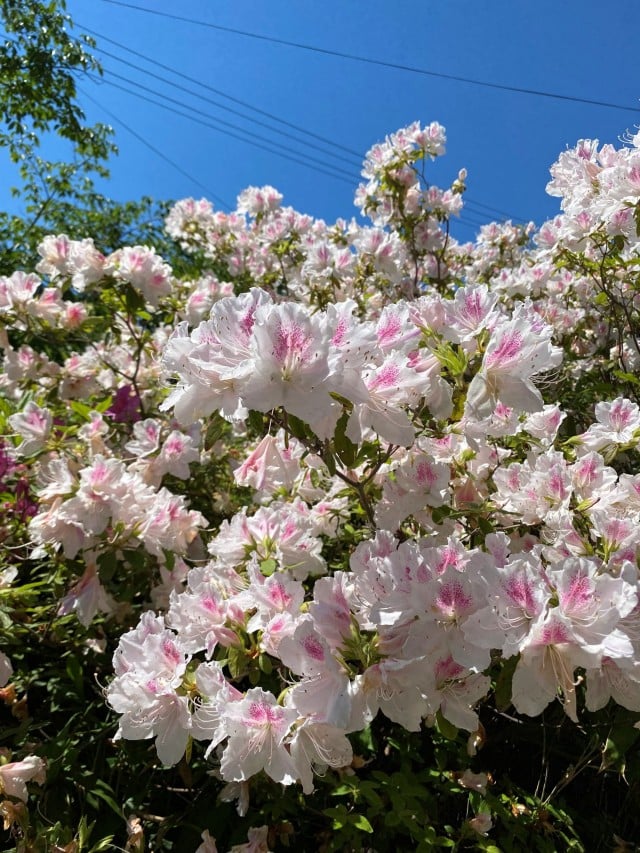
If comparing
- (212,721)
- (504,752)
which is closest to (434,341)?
(212,721)

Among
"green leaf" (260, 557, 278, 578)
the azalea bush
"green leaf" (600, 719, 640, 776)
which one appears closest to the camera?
the azalea bush

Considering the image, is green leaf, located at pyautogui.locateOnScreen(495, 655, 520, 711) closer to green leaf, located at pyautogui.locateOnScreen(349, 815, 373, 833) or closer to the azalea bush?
the azalea bush

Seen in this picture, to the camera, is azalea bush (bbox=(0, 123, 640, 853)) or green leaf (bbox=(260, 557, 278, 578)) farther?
green leaf (bbox=(260, 557, 278, 578))

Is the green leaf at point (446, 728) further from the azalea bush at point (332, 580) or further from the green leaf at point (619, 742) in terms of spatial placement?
the green leaf at point (619, 742)

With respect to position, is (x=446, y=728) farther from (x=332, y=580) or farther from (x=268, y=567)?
(x=268, y=567)

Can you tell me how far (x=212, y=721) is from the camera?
3.54 feet

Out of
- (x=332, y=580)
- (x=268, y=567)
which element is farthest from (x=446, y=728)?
(x=268, y=567)

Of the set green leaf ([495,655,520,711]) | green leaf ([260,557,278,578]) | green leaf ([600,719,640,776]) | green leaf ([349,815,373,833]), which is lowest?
green leaf ([349,815,373,833])

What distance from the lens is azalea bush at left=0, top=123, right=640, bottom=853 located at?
978 millimetres

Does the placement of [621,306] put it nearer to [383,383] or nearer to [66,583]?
[383,383]

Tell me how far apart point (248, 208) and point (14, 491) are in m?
3.00

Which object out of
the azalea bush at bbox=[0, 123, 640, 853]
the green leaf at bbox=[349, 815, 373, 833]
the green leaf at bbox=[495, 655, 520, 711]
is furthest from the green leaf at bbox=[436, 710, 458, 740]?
the green leaf at bbox=[349, 815, 373, 833]

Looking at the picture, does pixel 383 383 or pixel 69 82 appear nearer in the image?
pixel 383 383

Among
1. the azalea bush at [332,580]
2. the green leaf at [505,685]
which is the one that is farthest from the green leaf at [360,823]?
the green leaf at [505,685]
